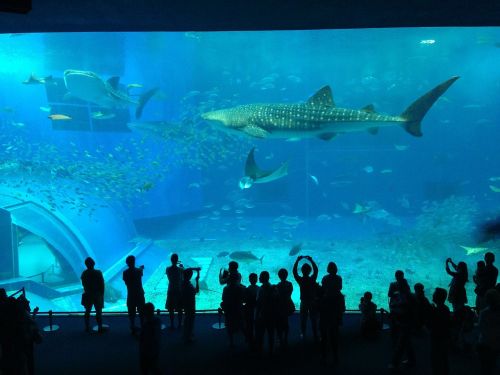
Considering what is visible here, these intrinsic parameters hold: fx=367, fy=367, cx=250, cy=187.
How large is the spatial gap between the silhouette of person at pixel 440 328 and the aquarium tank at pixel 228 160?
11.3 ft

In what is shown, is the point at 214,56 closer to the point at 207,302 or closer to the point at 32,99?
the point at 32,99

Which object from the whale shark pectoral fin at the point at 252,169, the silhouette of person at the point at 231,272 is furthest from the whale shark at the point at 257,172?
the silhouette of person at the point at 231,272

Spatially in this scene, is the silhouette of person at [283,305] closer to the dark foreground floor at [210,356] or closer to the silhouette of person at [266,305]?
the silhouette of person at [266,305]

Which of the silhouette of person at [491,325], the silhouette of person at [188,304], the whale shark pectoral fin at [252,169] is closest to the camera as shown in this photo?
the silhouette of person at [491,325]

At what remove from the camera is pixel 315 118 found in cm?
723

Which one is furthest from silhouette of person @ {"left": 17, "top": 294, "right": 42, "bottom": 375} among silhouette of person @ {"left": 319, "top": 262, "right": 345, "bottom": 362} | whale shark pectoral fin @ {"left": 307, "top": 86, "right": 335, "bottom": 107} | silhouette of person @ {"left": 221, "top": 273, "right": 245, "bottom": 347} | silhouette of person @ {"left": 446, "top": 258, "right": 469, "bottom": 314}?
whale shark pectoral fin @ {"left": 307, "top": 86, "right": 335, "bottom": 107}

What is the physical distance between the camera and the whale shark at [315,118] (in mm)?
6434

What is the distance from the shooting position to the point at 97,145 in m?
17.9

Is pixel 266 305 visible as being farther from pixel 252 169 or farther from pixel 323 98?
pixel 252 169

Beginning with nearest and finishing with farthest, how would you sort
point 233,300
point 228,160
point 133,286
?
point 233,300 < point 133,286 < point 228,160

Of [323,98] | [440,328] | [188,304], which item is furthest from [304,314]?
[323,98]

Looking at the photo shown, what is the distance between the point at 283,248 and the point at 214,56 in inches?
729

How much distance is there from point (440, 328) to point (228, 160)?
24.9 metres

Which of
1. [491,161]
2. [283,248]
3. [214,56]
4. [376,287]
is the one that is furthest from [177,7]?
[491,161]
